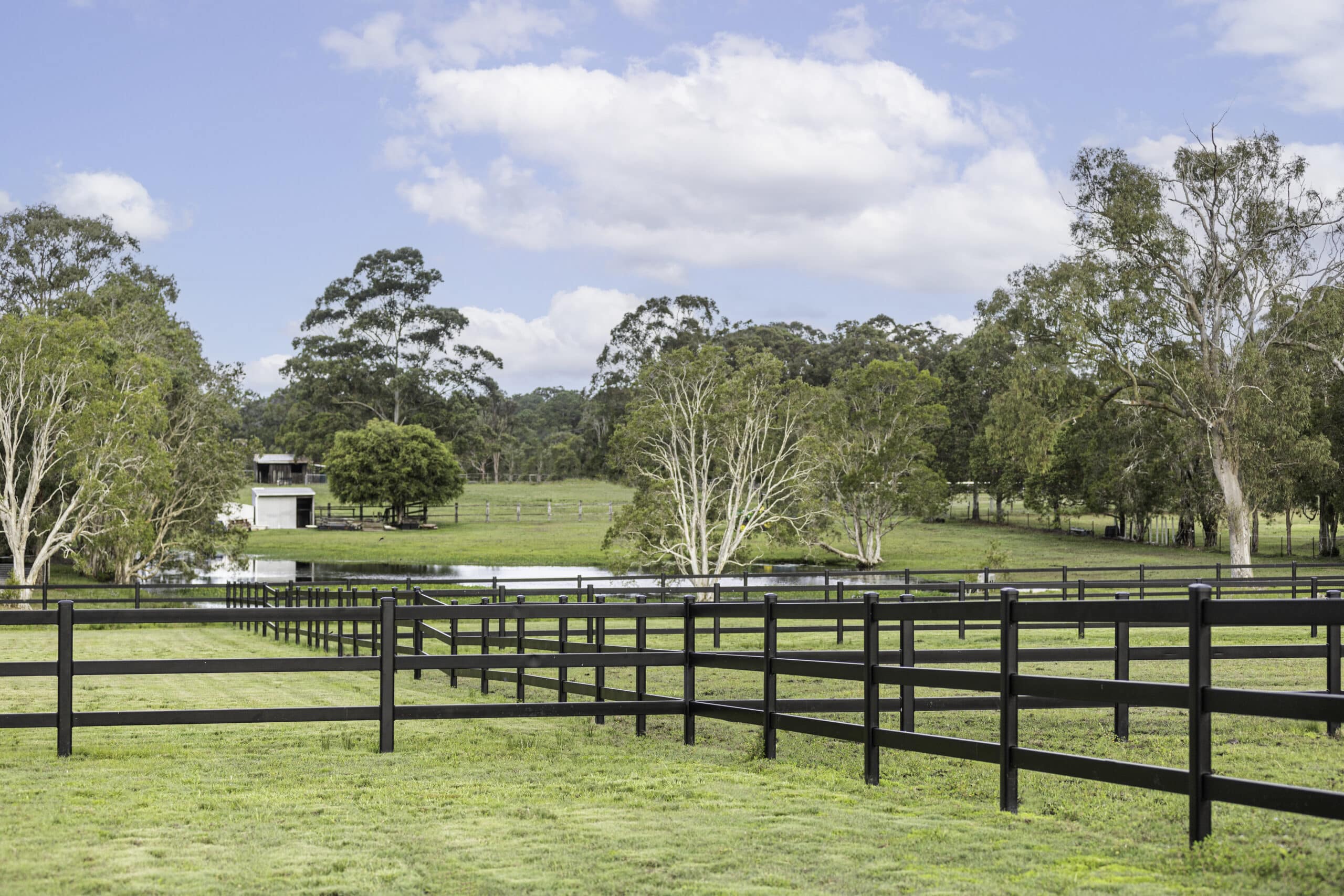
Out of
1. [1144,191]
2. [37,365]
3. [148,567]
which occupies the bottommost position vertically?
[148,567]

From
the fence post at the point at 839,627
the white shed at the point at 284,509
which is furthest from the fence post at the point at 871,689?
the white shed at the point at 284,509

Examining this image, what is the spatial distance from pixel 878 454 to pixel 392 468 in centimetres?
3962

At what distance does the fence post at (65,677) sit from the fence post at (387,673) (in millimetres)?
2223

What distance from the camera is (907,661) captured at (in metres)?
8.05

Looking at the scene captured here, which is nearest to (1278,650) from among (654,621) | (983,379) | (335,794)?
(335,794)

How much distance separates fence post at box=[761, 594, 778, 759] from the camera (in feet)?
29.2

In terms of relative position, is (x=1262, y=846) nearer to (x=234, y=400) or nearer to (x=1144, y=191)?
(x=1144, y=191)

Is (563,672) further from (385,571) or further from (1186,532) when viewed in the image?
(1186,532)

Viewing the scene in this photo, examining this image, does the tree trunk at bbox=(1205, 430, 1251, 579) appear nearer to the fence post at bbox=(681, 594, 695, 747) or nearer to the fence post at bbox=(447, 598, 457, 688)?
the fence post at bbox=(447, 598, 457, 688)

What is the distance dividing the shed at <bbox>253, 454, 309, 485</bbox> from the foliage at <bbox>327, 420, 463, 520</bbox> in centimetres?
2477

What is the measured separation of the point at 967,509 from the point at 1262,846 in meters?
87.2

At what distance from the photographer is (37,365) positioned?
36.5m

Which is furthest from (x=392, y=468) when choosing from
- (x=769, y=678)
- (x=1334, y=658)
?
(x=1334, y=658)

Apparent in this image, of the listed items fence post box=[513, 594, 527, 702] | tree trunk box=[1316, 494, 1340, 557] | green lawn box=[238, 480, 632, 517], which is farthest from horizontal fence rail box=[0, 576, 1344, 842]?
green lawn box=[238, 480, 632, 517]
